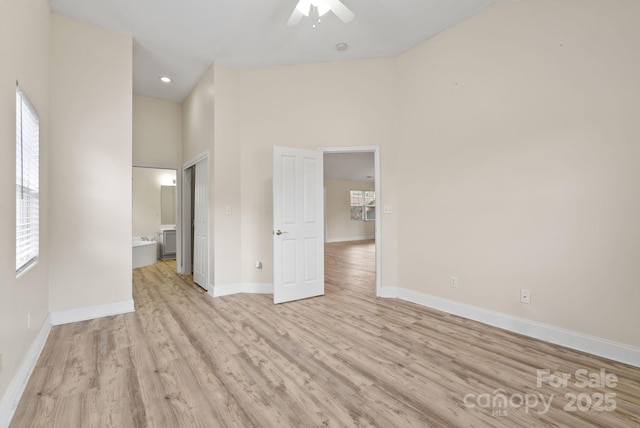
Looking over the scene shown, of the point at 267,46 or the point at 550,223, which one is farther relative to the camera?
the point at 267,46

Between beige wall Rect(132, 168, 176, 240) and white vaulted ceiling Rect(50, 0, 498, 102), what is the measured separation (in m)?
3.95

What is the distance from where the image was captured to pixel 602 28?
2.29 meters

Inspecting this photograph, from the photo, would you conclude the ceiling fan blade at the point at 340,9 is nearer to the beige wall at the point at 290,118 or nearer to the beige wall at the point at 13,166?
the beige wall at the point at 290,118

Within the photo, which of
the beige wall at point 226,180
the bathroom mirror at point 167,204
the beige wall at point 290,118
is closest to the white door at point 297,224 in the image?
the beige wall at point 290,118

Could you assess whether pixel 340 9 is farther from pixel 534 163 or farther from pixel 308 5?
pixel 534 163

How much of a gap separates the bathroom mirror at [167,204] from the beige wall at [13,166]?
531 cm

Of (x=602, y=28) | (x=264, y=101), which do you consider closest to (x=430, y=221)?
(x=602, y=28)

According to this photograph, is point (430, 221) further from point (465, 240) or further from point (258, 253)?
point (258, 253)

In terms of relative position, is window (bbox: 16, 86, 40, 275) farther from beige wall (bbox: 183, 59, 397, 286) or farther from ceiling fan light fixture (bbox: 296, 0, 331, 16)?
ceiling fan light fixture (bbox: 296, 0, 331, 16)

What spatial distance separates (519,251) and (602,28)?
1.95 metres

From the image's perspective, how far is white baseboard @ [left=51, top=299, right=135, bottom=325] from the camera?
2.99 metres

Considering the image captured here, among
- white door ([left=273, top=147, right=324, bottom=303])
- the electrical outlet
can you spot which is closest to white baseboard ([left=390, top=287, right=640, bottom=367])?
the electrical outlet

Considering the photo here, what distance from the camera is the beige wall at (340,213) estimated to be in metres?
11.3

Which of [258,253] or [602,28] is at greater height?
[602,28]
